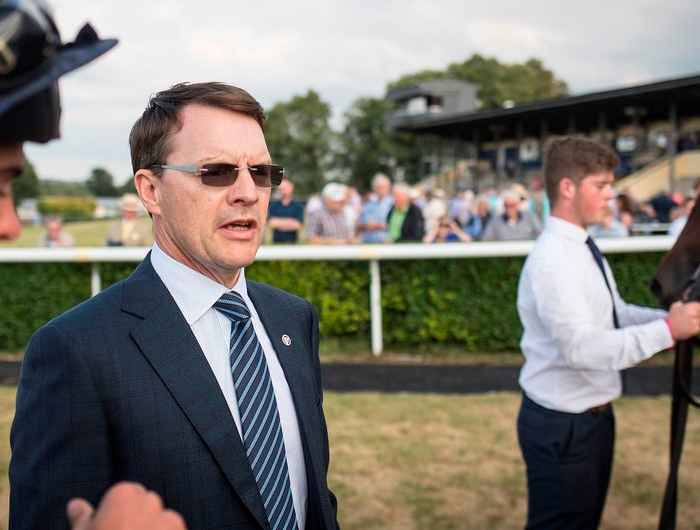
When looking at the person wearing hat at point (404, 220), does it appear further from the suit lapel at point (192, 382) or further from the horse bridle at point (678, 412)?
the suit lapel at point (192, 382)

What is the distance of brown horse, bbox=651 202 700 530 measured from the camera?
287 cm

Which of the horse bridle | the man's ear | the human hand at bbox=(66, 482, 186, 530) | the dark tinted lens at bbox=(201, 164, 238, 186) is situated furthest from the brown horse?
the human hand at bbox=(66, 482, 186, 530)

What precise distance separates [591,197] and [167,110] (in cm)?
217

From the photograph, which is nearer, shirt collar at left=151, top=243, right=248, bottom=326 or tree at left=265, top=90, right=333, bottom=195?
shirt collar at left=151, top=243, right=248, bottom=326

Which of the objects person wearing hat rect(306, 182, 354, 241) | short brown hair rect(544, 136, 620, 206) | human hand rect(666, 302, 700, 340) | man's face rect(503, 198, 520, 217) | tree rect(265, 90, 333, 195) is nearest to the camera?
human hand rect(666, 302, 700, 340)

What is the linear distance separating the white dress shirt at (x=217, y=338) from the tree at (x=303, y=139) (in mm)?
74911

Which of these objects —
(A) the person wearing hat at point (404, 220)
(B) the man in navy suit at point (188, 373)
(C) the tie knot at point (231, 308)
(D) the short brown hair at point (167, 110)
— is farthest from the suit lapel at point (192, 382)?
(A) the person wearing hat at point (404, 220)

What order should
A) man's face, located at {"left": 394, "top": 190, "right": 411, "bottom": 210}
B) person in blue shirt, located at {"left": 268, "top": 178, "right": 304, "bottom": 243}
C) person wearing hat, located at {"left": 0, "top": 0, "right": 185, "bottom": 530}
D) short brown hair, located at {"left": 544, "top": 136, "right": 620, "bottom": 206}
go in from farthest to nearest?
person in blue shirt, located at {"left": 268, "top": 178, "right": 304, "bottom": 243} → man's face, located at {"left": 394, "top": 190, "right": 411, "bottom": 210} → short brown hair, located at {"left": 544, "top": 136, "right": 620, "bottom": 206} → person wearing hat, located at {"left": 0, "top": 0, "right": 185, "bottom": 530}

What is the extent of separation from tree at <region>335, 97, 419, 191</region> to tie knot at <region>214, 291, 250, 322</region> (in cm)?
7007

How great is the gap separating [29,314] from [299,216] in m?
3.88

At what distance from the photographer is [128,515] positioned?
105 centimetres

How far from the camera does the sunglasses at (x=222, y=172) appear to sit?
5.94ft

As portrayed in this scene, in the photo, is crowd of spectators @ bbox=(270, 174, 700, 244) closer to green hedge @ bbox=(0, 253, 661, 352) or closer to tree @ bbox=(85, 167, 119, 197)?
green hedge @ bbox=(0, 253, 661, 352)

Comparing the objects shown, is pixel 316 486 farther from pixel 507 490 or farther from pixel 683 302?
pixel 507 490
